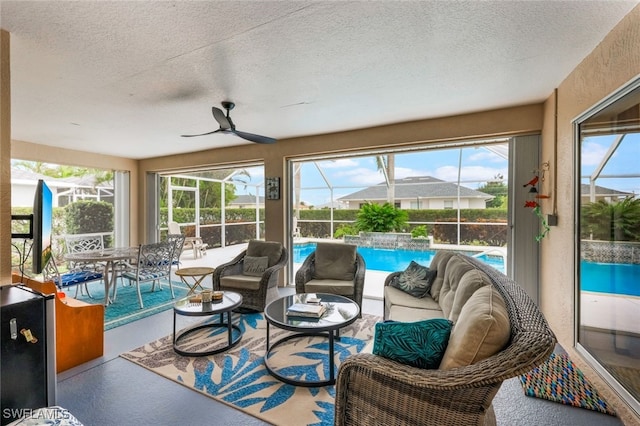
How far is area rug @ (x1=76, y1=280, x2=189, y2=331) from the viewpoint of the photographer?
12.1 ft

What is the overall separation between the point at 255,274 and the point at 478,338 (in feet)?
10.3

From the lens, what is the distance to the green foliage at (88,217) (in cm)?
643

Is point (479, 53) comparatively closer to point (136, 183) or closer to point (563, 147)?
point (563, 147)

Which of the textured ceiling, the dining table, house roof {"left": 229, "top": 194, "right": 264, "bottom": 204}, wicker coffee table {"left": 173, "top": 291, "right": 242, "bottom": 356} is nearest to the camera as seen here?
the textured ceiling

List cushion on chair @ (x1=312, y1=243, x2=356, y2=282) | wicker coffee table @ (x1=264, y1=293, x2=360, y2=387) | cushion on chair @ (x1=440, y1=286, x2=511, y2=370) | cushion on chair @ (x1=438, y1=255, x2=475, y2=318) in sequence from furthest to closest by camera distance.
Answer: cushion on chair @ (x1=312, y1=243, x2=356, y2=282) < cushion on chair @ (x1=438, y1=255, x2=475, y2=318) < wicker coffee table @ (x1=264, y1=293, x2=360, y2=387) < cushion on chair @ (x1=440, y1=286, x2=511, y2=370)

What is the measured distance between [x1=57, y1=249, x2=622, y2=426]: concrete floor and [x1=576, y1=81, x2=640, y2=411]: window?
475 millimetres

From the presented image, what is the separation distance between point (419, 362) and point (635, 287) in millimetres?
1664

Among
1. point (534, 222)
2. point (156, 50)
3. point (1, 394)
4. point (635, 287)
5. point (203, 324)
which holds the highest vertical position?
point (156, 50)

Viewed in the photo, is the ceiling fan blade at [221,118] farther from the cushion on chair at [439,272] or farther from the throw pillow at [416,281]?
the cushion on chair at [439,272]

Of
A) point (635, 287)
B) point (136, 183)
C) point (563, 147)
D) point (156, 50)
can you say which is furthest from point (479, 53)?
point (136, 183)

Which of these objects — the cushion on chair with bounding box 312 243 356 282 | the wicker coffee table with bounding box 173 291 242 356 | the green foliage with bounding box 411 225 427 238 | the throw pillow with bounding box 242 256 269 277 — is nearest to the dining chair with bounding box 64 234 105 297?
the throw pillow with bounding box 242 256 269 277

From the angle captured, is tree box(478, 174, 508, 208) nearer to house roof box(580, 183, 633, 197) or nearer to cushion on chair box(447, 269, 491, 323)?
house roof box(580, 183, 633, 197)

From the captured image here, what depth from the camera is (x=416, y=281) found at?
3.19 m

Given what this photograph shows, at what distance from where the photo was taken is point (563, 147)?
9.31ft
